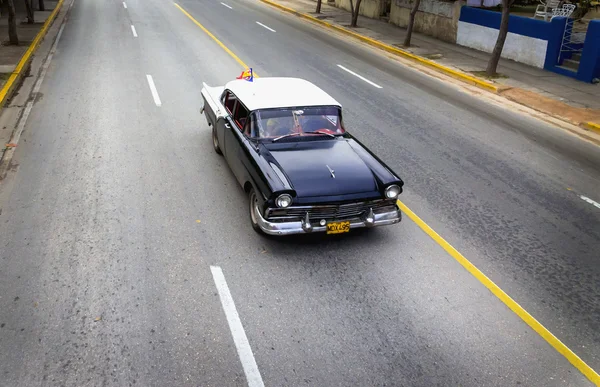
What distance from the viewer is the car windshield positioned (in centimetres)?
765

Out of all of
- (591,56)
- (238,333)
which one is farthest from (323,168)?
(591,56)

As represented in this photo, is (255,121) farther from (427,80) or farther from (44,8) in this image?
(44,8)

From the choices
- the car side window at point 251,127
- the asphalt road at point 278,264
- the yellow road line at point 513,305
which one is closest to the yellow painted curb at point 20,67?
the asphalt road at point 278,264

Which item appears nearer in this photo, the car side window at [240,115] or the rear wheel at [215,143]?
the car side window at [240,115]

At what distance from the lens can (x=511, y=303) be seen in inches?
231

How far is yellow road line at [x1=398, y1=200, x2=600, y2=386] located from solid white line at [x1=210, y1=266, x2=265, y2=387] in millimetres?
2856

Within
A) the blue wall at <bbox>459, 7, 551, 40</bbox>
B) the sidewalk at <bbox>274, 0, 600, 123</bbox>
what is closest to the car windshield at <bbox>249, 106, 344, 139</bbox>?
the sidewalk at <bbox>274, 0, 600, 123</bbox>

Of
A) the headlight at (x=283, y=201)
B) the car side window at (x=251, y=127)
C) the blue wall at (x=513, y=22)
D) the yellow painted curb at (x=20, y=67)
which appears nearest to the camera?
the headlight at (x=283, y=201)

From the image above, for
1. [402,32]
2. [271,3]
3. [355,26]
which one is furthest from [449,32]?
[271,3]

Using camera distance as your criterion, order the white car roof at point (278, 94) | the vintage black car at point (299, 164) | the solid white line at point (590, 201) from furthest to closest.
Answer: the solid white line at point (590, 201) → the white car roof at point (278, 94) → the vintage black car at point (299, 164)

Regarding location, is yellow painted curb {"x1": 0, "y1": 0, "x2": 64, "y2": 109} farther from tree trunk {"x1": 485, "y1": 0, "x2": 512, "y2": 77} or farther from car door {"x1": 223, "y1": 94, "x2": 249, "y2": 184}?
tree trunk {"x1": 485, "y1": 0, "x2": 512, "y2": 77}

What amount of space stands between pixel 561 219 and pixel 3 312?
23.9 ft

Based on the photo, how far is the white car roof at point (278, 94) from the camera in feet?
25.9

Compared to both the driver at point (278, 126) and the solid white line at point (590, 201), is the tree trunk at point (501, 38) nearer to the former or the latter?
the solid white line at point (590, 201)
